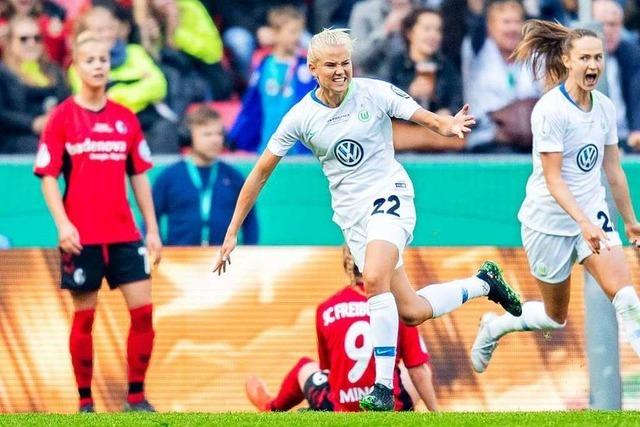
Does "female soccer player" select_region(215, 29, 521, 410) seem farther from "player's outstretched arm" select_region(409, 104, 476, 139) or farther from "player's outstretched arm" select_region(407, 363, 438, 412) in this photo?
"player's outstretched arm" select_region(407, 363, 438, 412)

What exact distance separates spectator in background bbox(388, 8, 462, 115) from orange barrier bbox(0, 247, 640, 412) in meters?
3.07

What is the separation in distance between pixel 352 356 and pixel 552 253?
1.35m

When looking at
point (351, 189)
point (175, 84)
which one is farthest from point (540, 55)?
point (175, 84)

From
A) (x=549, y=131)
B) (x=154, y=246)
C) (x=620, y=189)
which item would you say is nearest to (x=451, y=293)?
(x=549, y=131)

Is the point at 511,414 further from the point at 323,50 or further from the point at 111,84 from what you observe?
the point at 111,84

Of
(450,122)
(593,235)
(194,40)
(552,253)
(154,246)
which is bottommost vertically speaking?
(552,253)

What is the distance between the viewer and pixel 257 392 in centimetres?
1016

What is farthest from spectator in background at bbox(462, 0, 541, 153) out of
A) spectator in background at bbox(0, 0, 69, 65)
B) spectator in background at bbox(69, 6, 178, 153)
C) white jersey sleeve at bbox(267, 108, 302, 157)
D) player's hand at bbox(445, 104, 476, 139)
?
player's hand at bbox(445, 104, 476, 139)

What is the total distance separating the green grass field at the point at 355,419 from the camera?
7.38 metres

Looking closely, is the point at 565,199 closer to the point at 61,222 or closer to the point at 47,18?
the point at 61,222

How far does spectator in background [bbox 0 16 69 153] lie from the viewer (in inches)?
518

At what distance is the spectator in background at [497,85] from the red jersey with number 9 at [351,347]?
14.4ft

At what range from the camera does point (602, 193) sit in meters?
8.88

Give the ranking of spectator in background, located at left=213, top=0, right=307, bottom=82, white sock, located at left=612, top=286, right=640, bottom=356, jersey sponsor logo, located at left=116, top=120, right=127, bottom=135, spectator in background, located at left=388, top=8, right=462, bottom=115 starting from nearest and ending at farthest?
white sock, located at left=612, top=286, right=640, bottom=356 → jersey sponsor logo, located at left=116, top=120, right=127, bottom=135 → spectator in background, located at left=388, top=8, right=462, bottom=115 → spectator in background, located at left=213, top=0, right=307, bottom=82
